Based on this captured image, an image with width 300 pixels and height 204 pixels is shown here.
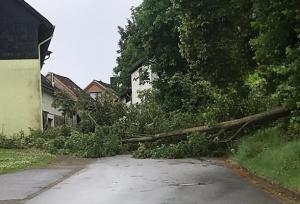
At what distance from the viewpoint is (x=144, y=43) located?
3572cm

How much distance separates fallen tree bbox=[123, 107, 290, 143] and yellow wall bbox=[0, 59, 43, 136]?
26.5ft

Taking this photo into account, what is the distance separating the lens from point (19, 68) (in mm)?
32312

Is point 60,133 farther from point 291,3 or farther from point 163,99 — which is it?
point 291,3

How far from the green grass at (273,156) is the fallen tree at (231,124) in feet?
1.48

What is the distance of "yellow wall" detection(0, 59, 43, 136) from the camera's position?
31844mm

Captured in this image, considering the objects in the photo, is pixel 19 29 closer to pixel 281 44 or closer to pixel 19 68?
pixel 19 68

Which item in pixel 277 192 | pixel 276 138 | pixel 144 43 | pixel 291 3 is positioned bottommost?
pixel 277 192

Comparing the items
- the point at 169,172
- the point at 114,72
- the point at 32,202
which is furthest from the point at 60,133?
the point at 114,72

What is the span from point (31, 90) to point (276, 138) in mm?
17729

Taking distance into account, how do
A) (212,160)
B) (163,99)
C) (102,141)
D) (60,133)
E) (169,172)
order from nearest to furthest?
1. (169,172)
2. (212,160)
3. (102,141)
4. (60,133)
5. (163,99)

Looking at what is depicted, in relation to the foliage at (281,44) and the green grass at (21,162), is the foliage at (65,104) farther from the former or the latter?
the foliage at (281,44)

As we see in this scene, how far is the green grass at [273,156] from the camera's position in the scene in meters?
12.7

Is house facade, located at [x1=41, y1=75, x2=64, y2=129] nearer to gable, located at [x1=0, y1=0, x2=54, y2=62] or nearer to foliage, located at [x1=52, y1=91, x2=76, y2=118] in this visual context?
gable, located at [x1=0, y1=0, x2=54, y2=62]

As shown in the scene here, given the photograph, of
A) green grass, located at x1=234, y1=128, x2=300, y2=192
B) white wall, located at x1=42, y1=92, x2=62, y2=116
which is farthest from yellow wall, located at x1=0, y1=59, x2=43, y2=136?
green grass, located at x1=234, y1=128, x2=300, y2=192
